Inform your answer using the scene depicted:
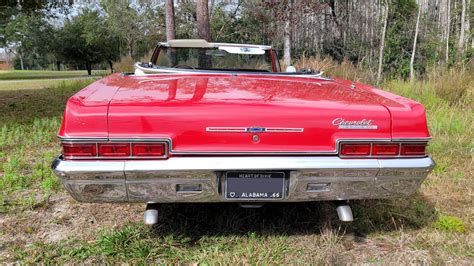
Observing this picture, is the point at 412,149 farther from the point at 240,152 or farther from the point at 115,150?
the point at 115,150

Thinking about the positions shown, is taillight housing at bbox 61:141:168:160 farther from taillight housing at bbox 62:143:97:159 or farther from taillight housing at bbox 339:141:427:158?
taillight housing at bbox 339:141:427:158

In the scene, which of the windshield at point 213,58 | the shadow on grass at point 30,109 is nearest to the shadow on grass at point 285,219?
the windshield at point 213,58

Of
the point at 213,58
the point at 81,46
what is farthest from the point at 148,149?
the point at 81,46

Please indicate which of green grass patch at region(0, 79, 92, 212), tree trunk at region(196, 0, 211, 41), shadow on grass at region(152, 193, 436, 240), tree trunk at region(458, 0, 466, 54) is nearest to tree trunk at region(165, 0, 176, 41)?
tree trunk at region(196, 0, 211, 41)

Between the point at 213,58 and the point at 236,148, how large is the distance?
2180 mm

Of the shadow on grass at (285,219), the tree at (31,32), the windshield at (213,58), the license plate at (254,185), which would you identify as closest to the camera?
the license plate at (254,185)

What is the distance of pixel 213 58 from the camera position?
4.03 metres

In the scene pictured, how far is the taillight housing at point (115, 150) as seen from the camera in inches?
77.5

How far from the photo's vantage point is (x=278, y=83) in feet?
9.16

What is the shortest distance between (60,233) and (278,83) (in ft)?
6.15

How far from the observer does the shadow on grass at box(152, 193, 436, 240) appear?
2.74 meters

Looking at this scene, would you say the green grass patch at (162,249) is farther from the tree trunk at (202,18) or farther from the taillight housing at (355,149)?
the tree trunk at (202,18)

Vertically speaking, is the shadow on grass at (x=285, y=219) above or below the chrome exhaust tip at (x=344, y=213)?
below

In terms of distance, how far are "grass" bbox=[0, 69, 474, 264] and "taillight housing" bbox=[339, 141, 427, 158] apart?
66cm
